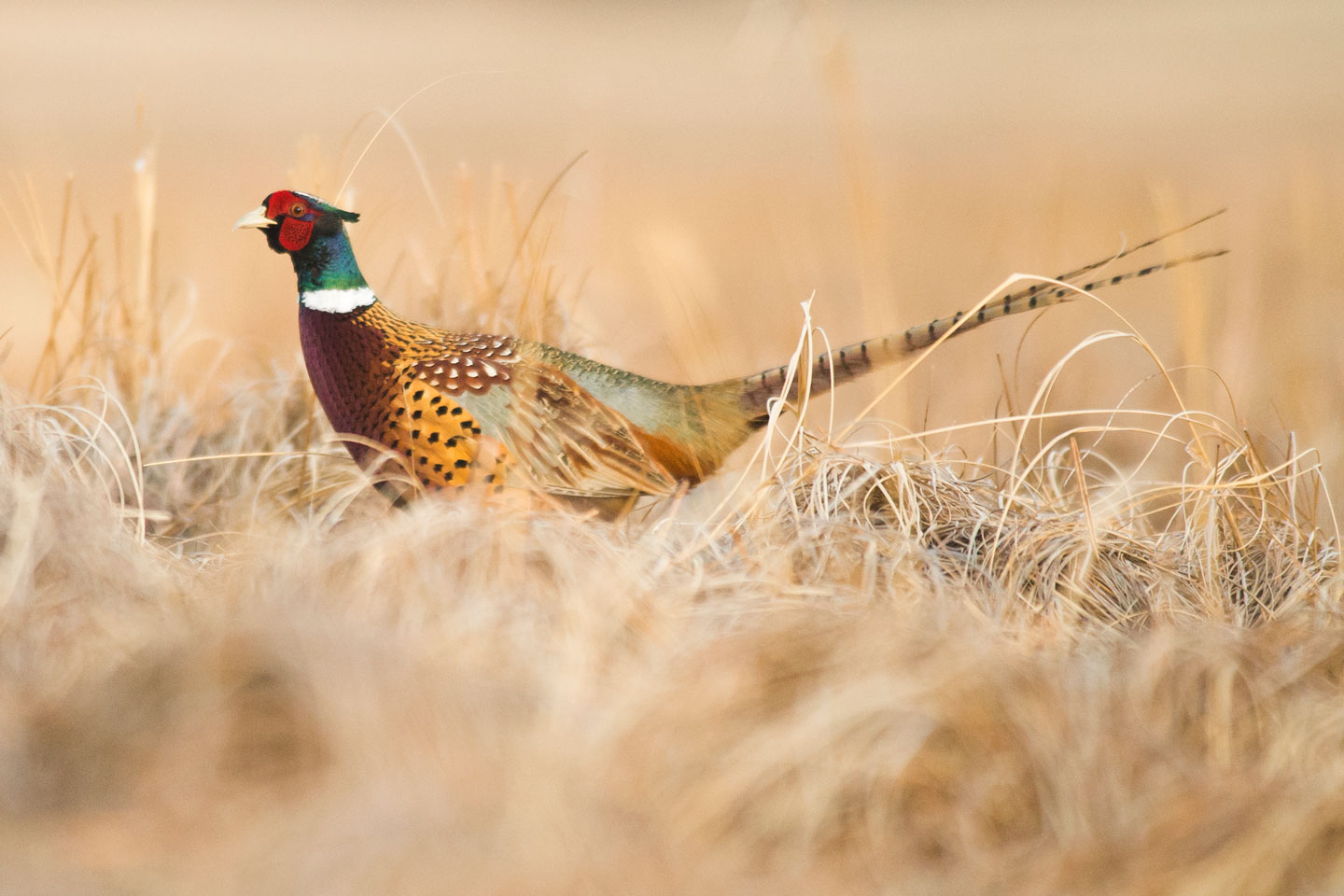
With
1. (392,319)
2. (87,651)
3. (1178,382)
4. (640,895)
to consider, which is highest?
(392,319)

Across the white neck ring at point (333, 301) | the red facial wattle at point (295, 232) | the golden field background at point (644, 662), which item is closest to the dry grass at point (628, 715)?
the golden field background at point (644, 662)

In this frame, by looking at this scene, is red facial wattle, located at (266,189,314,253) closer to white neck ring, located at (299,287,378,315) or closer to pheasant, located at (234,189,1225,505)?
pheasant, located at (234,189,1225,505)

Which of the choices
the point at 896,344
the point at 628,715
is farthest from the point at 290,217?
the point at 628,715

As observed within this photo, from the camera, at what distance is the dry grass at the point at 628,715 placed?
5.08 feet

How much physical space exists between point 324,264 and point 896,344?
5.05 ft

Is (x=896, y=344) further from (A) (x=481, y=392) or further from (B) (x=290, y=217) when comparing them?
(B) (x=290, y=217)

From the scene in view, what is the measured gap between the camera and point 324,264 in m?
3.07

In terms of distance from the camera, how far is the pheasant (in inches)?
116

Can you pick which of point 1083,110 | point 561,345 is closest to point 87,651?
point 561,345

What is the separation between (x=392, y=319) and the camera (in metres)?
3.17

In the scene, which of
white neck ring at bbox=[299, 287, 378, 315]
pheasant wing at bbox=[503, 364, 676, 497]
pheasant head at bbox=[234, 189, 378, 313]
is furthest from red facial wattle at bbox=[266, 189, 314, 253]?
pheasant wing at bbox=[503, 364, 676, 497]

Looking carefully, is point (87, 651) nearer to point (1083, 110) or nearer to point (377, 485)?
point (377, 485)

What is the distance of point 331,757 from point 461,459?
137cm

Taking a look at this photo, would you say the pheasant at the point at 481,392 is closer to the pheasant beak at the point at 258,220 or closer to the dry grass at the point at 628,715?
the pheasant beak at the point at 258,220
